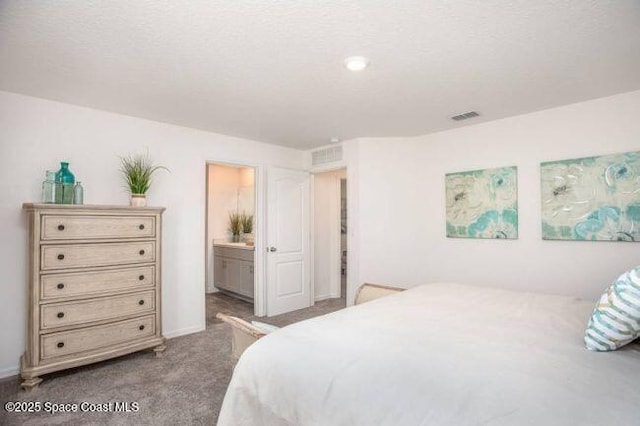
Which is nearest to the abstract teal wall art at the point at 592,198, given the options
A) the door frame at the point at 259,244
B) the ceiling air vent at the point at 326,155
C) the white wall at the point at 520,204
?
the white wall at the point at 520,204

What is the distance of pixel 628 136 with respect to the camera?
109 inches

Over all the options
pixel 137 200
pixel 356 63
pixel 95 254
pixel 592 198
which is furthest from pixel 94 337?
pixel 592 198

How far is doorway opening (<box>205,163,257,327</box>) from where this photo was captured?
5266 mm

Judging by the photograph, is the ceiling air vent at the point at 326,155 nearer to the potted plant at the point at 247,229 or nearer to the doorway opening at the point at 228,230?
the doorway opening at the point at 228,230

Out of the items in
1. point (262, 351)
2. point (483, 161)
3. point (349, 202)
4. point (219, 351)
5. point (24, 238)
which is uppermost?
point (483, 161)

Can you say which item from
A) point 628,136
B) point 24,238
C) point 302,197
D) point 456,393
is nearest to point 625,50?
point 628,136

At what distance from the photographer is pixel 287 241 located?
4.60 metres

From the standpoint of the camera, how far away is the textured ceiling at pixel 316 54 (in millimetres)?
1679

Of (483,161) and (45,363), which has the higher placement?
(483,161)

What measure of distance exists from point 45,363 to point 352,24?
10.5 ft

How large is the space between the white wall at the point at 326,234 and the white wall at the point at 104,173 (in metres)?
1.36

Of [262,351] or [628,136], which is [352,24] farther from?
[628,136]

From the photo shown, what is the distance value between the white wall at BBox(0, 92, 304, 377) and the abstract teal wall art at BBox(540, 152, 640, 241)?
3371 millimetres

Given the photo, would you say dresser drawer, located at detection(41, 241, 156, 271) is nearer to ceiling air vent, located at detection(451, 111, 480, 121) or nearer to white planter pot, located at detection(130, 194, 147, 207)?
white planter pot, located at detection(130, 194, 147, 207)
